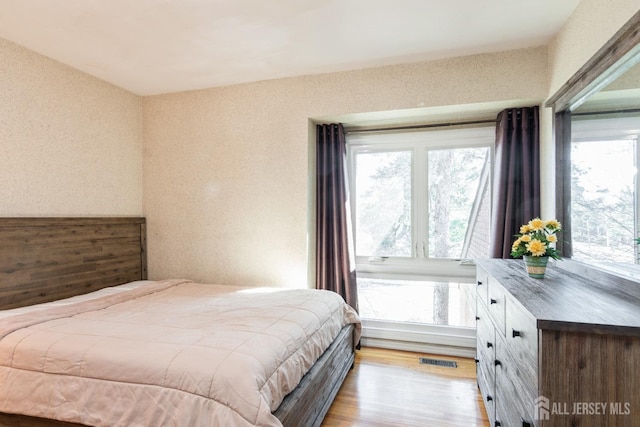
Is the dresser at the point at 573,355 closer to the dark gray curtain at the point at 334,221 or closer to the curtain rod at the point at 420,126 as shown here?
the dark gray curtain at the point at 334,221

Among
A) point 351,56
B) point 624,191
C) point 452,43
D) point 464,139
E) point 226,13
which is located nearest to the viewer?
point 624,191

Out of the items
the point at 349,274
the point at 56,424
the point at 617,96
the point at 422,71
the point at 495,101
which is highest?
the point at 422,71

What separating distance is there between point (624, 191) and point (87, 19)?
3289 mm

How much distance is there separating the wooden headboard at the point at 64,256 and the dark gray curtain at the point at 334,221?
6.60ft

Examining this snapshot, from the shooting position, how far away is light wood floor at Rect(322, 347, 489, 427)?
2.00 metres

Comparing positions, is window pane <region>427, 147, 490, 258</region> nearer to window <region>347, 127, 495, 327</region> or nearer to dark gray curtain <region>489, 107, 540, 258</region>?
window <region>347, 127, 495, 327</region>

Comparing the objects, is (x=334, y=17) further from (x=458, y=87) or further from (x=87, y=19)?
(x=87, y=19)

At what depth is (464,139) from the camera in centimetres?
299

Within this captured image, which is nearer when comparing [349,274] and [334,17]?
[334,17]

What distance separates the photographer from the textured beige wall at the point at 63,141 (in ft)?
7.95

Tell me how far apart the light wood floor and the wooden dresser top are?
0.99 m

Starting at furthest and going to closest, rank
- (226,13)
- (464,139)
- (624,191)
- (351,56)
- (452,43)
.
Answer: (464,139), (351,56), (452,43), (226,13), (624,191)

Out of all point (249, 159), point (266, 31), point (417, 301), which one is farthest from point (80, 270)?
point (417, 301)

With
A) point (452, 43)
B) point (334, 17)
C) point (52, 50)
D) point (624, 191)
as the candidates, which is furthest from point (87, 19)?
point (624, 191)
